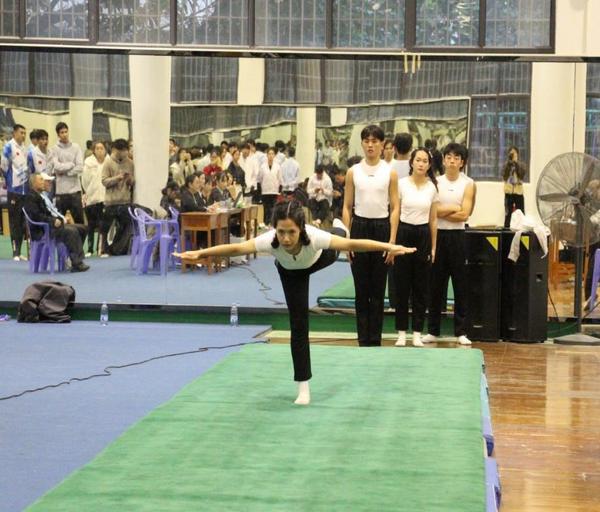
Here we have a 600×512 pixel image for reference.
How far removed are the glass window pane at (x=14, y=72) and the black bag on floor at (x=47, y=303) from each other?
5.82ft

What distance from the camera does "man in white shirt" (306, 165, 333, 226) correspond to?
418 inches

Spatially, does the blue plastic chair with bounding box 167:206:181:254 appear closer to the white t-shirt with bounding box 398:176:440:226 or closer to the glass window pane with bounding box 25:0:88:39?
the glass window pane with bounding box 25:0:88:39

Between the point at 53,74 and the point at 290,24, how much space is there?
2174mm

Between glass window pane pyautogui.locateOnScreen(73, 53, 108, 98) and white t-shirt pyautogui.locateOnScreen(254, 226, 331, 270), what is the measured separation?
4.98 m

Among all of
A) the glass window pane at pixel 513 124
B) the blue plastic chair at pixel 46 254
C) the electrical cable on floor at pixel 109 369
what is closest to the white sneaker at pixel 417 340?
the electrical cable on floor at pixel 109 369

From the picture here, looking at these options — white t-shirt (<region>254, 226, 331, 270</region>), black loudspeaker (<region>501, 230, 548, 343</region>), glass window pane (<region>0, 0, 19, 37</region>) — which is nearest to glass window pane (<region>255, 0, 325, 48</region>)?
glass window pane (<region>0, 0, 19, 37</region>)

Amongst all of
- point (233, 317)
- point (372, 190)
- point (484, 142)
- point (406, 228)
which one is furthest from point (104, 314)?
point (484, 142)

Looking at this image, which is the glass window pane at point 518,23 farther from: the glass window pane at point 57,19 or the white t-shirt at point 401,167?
the glass window pane at point 57,19

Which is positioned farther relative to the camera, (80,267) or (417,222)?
(80,267)

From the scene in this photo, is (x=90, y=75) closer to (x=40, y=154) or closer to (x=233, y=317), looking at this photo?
(x=40, y=154)

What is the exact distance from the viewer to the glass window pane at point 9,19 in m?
11.4

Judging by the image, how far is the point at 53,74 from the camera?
437 inches

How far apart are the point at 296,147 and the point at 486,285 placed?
208 cm

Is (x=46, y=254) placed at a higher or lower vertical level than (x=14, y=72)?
lower
